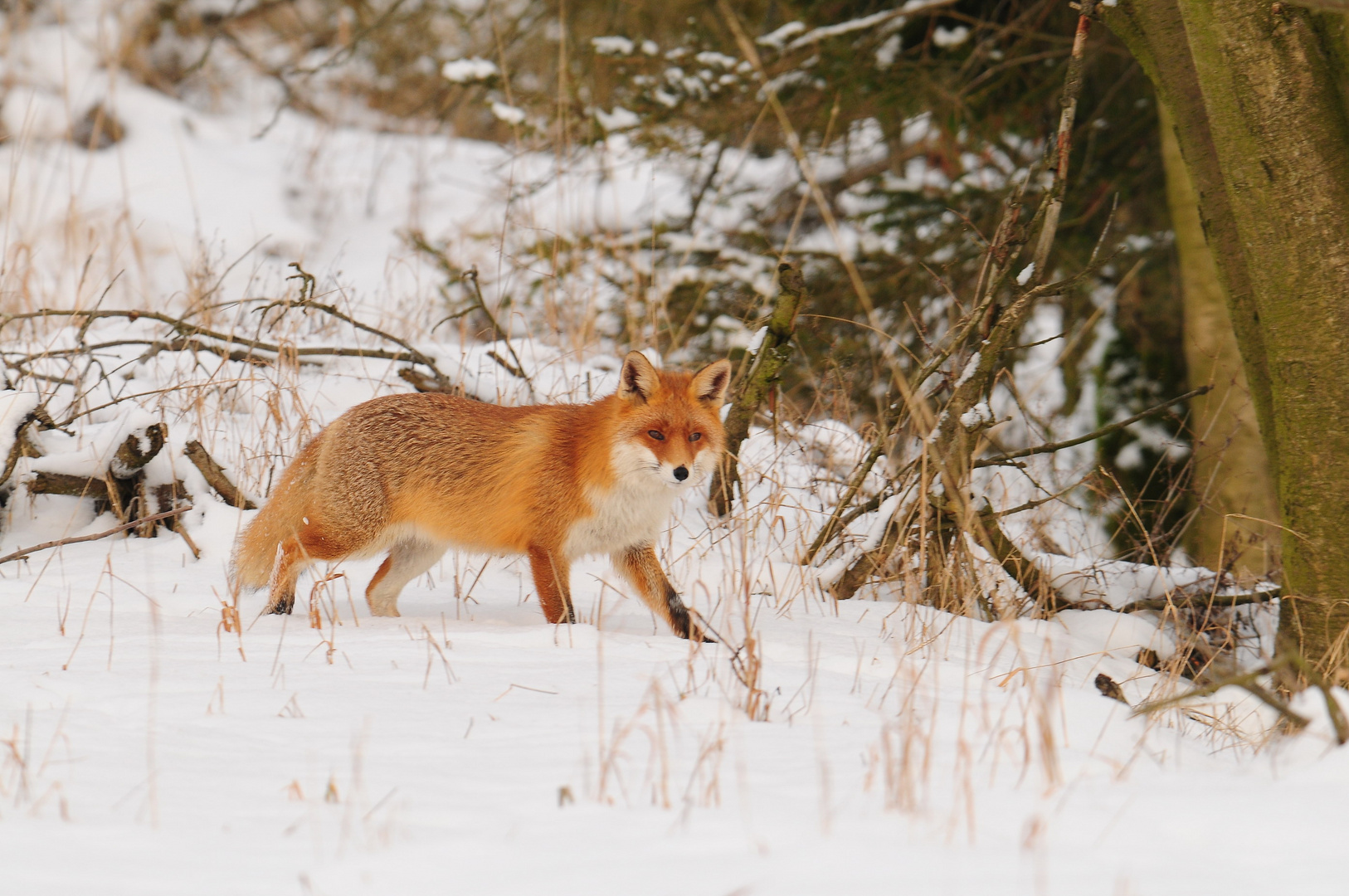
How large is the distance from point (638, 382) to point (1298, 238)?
8.75ft

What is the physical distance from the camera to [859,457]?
6555 mm

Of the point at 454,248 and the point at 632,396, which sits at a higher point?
the point at 454,248

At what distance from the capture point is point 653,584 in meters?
5.03

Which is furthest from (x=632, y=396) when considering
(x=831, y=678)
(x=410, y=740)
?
(x=410, y=740)

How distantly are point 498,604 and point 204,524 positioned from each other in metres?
1.62

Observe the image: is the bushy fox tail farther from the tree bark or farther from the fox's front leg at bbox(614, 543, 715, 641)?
the tree bark

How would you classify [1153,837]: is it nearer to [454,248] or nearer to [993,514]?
[993,514]

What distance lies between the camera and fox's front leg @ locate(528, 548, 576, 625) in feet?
15.6

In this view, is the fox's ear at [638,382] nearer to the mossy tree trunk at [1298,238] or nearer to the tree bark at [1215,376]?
the mossy tree trunk at [1298,238]

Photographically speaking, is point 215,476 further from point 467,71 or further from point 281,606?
point 467,71

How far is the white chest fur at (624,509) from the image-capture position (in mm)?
4906

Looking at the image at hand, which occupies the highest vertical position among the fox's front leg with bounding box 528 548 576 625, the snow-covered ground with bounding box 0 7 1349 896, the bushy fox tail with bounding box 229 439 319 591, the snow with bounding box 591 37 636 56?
the snow with bounding box 591 37 636 56

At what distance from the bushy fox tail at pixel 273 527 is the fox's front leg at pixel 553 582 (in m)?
1.11

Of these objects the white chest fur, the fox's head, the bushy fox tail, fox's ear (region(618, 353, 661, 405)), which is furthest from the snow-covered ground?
fox's ear (region(618, 353, 661, 405))
